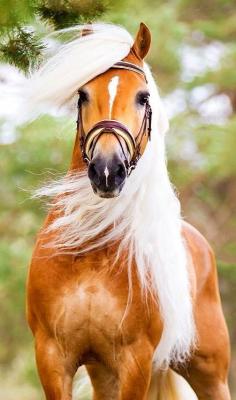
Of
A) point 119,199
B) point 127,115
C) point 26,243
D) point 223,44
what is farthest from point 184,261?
point 223,44

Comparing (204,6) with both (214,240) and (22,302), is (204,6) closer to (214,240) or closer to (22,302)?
(214,240)

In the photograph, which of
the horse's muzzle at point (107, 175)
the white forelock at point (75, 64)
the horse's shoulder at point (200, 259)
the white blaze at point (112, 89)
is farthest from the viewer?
the horse's shoulder at point (200, 259)

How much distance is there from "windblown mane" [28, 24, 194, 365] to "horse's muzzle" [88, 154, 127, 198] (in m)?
0.49

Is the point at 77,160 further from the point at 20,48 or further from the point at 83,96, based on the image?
the point at 20,48

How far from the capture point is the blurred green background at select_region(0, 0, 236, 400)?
527 inches

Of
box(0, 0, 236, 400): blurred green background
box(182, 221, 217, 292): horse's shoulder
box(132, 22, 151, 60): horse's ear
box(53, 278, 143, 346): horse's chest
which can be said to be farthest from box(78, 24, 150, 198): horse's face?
box(0, 0, 236, 400): blurred green background

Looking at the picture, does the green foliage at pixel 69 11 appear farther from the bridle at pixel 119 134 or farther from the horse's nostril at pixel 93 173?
the horse's nostril at pixel 93 173

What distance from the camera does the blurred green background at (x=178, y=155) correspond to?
13398 millimetres

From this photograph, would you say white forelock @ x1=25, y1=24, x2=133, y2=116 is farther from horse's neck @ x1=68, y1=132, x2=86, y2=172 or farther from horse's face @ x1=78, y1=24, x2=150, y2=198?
horse's neck @ x1=68, y1=132, x2=86, y2=172

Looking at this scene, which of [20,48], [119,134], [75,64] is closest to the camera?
[119,134]

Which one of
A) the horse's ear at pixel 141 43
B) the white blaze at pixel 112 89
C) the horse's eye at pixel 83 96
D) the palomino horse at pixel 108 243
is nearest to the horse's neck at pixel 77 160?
the palomino horse at pixel 108 243

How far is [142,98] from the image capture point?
5.19 meters

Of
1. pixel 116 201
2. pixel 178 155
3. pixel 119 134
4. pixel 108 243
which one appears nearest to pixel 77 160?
pixel 116 201

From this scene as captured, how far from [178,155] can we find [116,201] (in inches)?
361
